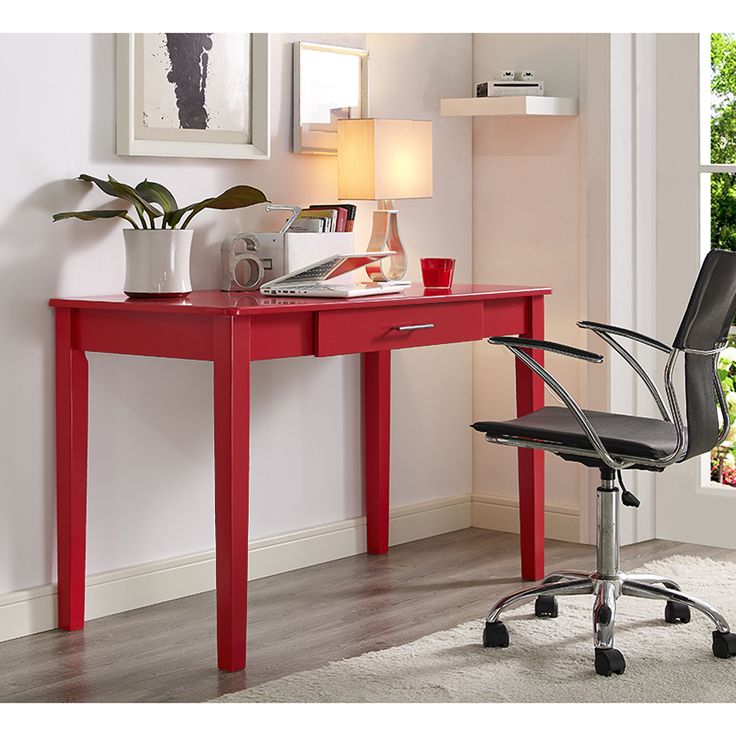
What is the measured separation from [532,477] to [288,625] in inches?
33.4

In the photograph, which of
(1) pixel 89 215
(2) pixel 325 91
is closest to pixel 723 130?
(2) pixel 325 91

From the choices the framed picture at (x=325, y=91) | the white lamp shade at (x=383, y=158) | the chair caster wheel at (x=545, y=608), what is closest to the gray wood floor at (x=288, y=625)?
the chair caster wheel at (x=545, y=608)

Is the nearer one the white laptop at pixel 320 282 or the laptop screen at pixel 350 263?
the white laptop at pixel 320 282

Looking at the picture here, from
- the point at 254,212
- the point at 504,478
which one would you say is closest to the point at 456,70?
the point at 254,212

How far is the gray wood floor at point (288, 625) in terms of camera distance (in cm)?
264

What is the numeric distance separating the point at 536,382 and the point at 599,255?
57 cm

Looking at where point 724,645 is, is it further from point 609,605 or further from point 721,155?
point 721,155

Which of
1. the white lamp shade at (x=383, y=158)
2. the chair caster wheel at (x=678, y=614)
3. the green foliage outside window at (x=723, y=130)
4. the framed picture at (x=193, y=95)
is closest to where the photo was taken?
the chair caster wheel at (x=678, y=614)

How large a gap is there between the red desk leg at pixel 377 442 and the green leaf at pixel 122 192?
102 cm

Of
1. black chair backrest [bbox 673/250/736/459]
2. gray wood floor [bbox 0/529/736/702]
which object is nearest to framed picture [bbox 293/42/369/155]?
gray wood floor [bbox 0/529/736/702]

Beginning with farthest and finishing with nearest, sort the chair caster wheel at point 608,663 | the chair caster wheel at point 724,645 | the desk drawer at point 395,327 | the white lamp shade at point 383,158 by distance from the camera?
the white lamp shade at point 383,158
the desk drawer at point 395,327
the chair caster wheel at point 724,645
the chair caster wheel at point 608,663

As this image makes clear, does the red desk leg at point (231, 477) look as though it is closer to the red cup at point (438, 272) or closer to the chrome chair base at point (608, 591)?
the chrome chair base at point (608, 591)
